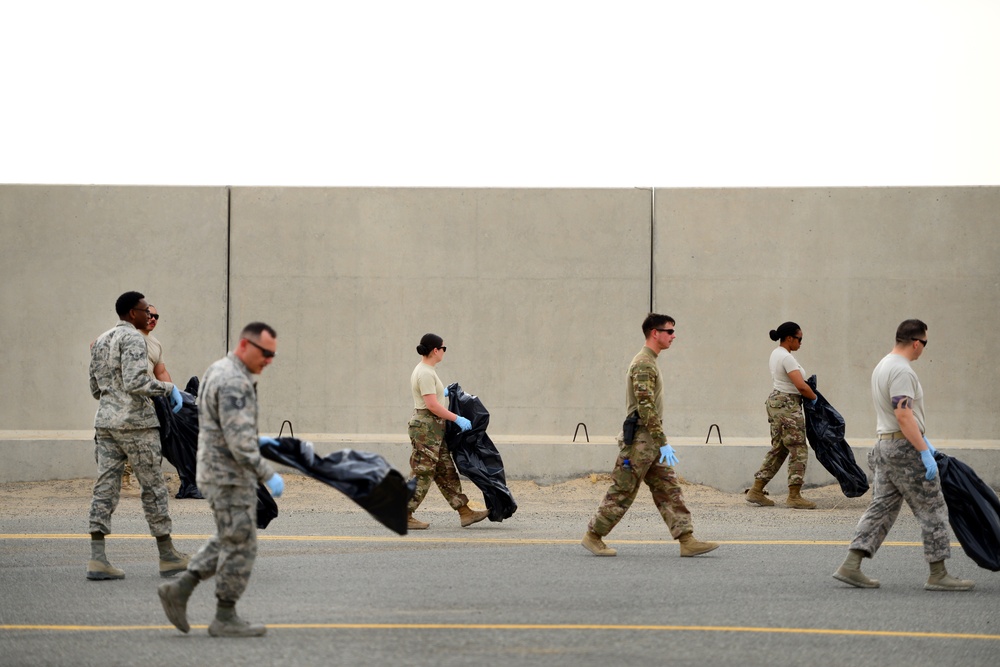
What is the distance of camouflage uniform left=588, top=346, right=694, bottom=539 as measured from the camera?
31.9 ft

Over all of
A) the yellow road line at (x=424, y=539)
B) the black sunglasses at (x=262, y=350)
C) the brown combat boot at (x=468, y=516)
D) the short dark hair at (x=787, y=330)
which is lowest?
the yellow road line at (x=424, y=539)

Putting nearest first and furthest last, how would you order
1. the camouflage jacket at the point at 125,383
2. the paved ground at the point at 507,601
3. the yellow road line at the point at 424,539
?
the paved ground at the point at 507,601
the camouflage jacket at the point at 125,383
the yellow road line at the point at 424,539

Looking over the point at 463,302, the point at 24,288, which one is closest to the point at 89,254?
the point at 24,288

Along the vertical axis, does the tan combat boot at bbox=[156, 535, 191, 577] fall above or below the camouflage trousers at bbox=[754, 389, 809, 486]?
below

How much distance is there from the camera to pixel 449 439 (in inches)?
472

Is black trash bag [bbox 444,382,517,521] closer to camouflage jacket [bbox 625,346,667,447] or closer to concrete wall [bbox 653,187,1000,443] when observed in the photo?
camouflage jacket [bbox 625,346,667,447]

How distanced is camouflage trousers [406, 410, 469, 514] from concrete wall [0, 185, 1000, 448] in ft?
21.1

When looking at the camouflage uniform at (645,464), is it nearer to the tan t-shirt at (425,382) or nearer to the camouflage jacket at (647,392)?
the camouflage jacket at (647,392)

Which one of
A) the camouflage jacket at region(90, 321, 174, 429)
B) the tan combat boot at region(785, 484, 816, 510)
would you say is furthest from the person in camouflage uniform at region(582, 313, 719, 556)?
the tan combat boot at region(785, 484, 816, 510)

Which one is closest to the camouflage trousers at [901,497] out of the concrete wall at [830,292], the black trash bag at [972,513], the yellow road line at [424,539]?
the black trash bag at [972,513]

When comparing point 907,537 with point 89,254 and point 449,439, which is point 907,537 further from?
point 89,254

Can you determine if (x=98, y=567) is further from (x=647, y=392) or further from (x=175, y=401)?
(x=647, y=392)

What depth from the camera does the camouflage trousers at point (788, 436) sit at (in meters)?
13.8

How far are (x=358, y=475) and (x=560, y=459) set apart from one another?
9.06m
